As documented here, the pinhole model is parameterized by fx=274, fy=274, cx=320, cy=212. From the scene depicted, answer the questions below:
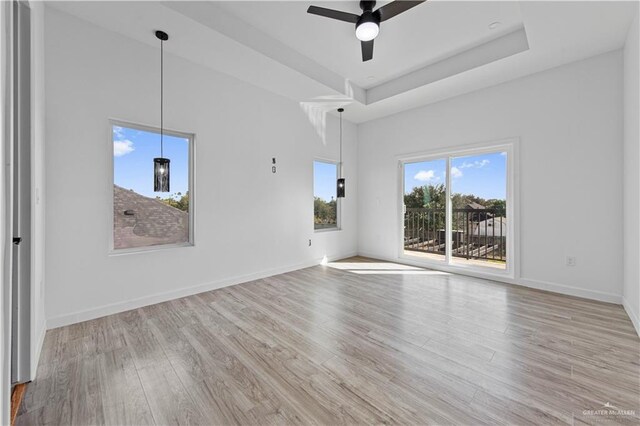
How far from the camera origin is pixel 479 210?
438 cm

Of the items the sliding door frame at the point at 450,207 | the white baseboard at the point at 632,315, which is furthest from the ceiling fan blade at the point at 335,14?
the white baseboard at the point at 632,315

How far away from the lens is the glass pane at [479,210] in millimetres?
4129

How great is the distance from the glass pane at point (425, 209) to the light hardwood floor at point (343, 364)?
5.85ft

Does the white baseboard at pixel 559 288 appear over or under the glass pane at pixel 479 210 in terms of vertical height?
under

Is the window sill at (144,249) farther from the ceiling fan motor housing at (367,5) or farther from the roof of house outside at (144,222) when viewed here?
the ceiling fan motor housing at (367,5)

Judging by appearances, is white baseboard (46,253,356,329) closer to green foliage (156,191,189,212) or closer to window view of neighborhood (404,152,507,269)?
green foliage (156,191,189,212)

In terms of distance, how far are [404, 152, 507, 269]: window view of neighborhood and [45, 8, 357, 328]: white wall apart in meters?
1.90

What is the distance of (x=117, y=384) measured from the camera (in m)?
1.77

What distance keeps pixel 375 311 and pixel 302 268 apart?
2083 millimetres

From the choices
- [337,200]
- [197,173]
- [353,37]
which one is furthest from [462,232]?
[197,173]

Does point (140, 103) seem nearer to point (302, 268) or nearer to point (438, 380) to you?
point (302, 268)

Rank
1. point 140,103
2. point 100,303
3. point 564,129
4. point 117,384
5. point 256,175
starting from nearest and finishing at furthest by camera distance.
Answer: point 117,384 < point 100,303 < point 140,103 < point 564,129 < point 256,175

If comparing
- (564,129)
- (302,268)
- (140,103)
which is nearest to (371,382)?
(302,268)

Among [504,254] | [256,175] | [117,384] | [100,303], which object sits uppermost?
[256,175]
